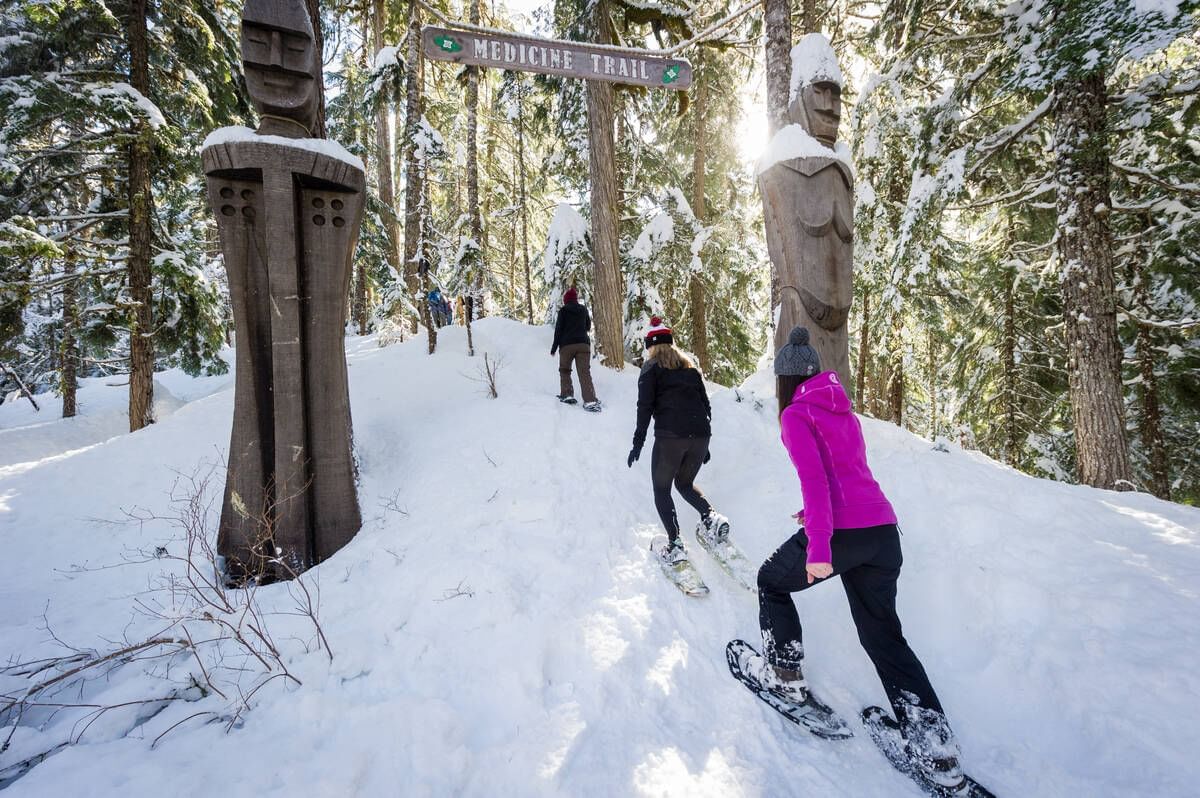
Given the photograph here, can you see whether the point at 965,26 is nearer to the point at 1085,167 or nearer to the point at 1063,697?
the point at 1085,167

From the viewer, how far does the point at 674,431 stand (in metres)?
4.07

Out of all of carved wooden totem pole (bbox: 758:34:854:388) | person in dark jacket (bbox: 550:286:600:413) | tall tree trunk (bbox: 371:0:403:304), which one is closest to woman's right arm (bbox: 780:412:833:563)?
carved wooden totem pole (bbox: 758:34:854:388)

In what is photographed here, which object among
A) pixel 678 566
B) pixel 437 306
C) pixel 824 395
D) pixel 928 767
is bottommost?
pixel 928 767

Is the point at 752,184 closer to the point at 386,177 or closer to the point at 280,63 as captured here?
the point at 386,177

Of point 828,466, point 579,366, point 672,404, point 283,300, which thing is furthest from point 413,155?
point 828,466

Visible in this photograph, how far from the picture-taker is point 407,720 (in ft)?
7.81

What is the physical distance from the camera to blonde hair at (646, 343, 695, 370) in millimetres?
4211

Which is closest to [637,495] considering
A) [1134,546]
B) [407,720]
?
[407,720]

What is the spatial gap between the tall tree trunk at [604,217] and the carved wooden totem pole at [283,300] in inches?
191

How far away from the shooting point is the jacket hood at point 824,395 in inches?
98.7

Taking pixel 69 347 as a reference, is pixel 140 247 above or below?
above

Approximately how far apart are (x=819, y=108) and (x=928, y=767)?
5290 millimetres

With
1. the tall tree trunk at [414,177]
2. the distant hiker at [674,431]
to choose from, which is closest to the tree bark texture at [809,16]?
the tall tree trunk at [414,177]

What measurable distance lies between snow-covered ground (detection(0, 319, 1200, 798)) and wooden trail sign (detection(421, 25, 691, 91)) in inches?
183
